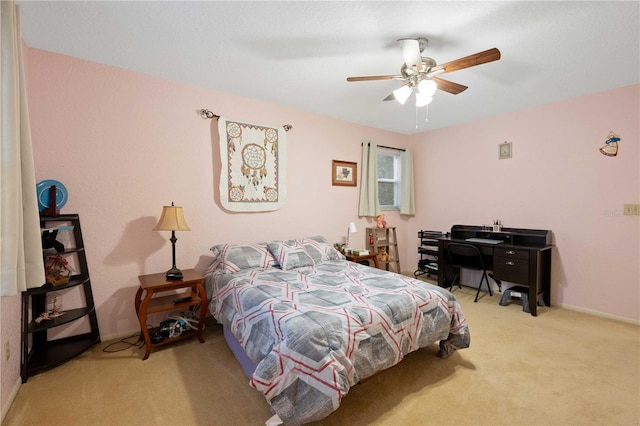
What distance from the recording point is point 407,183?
4793mm

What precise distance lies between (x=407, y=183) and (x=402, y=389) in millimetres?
3464

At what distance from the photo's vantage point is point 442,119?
4055 millimetres

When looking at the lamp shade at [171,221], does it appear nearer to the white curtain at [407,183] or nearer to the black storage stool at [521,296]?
the white curtain at [407,183]

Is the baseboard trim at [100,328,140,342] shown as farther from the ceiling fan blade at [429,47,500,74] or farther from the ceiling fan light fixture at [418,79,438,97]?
the ceiling fan blade at [429,47,500,74]

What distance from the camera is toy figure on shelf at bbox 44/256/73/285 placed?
211cm

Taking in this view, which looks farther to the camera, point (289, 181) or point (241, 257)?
point (289, 181)

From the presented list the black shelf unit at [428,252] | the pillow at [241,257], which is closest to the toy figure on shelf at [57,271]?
the pillow at [241,257]

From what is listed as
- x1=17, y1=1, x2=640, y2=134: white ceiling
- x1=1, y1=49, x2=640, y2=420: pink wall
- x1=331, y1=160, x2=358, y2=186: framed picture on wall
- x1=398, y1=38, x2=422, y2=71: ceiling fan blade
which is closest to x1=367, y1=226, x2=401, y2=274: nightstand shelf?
x1=1, y1=49, x2=640, y2=420: pink wall

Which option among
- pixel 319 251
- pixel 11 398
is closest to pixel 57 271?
pixel 11 398

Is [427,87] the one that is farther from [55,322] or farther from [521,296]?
[55,322]

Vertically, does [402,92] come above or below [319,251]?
above

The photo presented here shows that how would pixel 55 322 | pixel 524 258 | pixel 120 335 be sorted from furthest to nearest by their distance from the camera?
pixel 524 258 < pixel 120 335 < pixel 55 322

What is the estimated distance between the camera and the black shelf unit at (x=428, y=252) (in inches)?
175

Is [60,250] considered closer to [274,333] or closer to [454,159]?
[274,333]
